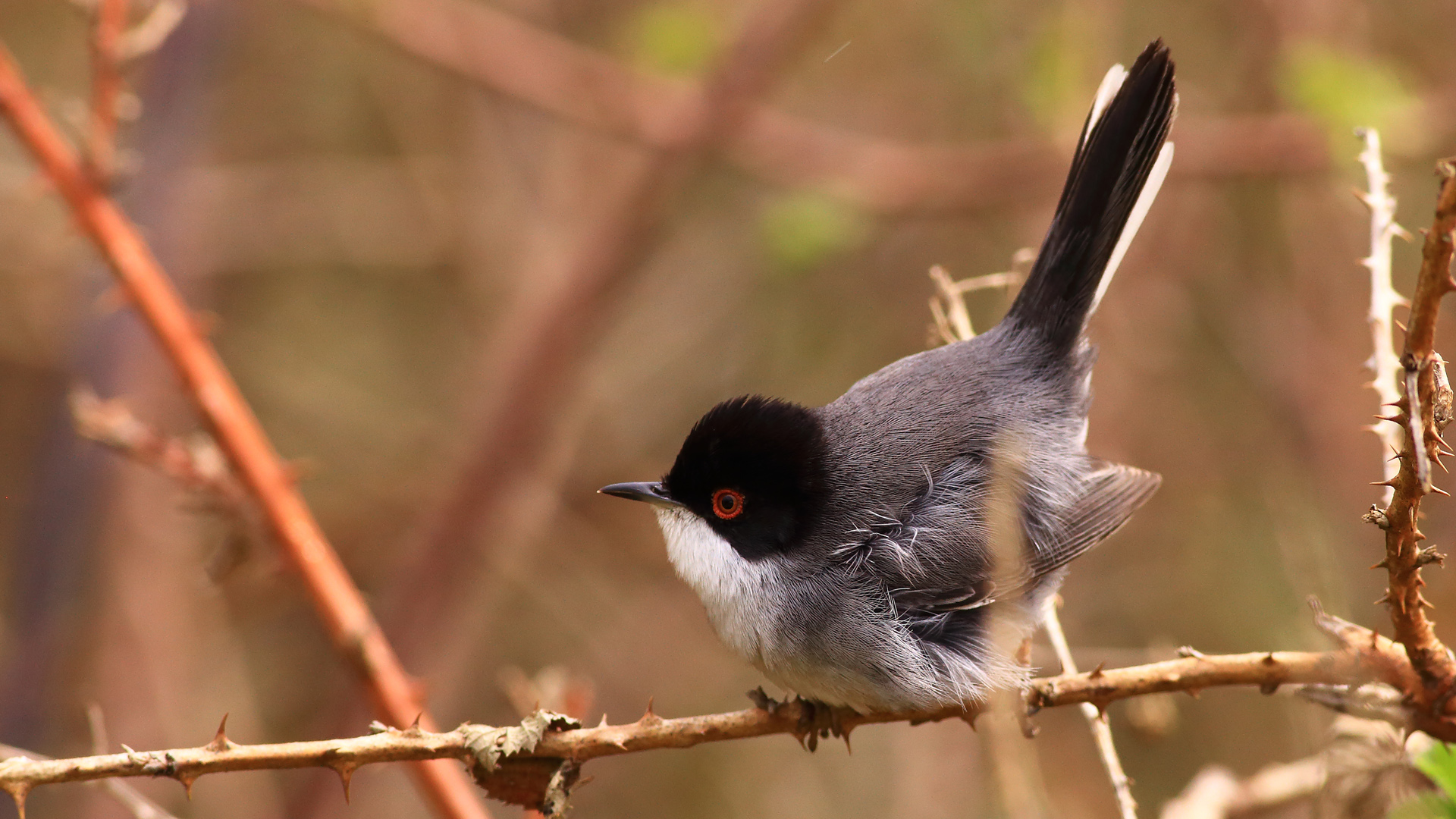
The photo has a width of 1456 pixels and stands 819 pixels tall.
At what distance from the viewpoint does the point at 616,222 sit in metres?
5.11

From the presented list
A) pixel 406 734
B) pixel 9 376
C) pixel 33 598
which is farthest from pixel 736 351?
pixel 406 734

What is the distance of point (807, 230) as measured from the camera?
4.80m

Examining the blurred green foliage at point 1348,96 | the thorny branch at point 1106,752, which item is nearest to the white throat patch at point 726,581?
the thorny branch at point 1106,752

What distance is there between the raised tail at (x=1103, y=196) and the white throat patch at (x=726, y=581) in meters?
1.09

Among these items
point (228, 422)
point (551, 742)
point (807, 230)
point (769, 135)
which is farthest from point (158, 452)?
point (769, 135)

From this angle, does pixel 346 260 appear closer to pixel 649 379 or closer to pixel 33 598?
pixel 649 379

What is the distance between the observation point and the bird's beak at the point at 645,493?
9.47 ft

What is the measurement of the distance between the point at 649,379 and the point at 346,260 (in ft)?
6.12

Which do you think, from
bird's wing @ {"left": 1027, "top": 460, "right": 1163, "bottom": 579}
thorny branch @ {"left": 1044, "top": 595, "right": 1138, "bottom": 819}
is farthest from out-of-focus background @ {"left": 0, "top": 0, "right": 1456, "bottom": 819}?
thorny branch @ {"left": 1044, "top": 595, "right": 1138, "bottom": 819}

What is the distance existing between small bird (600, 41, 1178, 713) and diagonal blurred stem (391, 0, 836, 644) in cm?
211

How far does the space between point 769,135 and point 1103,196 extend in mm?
2513

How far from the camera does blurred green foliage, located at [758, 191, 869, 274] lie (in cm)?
480

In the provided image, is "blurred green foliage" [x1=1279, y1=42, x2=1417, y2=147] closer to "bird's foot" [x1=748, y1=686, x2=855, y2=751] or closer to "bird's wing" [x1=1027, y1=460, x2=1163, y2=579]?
"bird's wing" [x1=1027, y1=460, x2=1163, y2=579]

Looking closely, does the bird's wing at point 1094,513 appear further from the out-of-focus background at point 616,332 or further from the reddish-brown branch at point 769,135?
the reddish-brown branch at point 769,135
